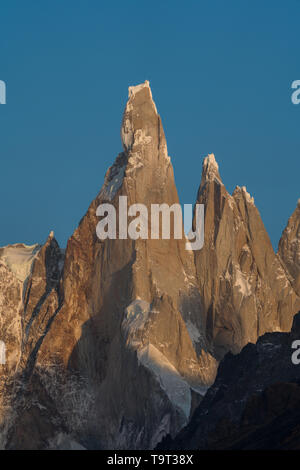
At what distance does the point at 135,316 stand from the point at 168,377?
9.23 metres

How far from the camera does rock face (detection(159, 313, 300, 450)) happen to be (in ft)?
446

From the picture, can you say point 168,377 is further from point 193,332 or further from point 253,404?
point 253,404

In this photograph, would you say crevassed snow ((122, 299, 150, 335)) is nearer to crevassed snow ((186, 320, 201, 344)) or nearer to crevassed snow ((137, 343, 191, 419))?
crevassed snow ((137, 343, 191, 419))

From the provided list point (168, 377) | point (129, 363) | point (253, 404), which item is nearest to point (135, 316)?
point (129, 363)

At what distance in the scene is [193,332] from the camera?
198m

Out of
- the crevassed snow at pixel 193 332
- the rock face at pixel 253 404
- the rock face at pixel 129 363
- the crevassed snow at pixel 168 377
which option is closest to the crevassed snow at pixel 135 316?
the rock face at pixel 129 363

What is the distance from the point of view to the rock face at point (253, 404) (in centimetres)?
13600

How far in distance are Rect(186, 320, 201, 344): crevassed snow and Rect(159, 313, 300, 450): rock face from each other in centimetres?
2829

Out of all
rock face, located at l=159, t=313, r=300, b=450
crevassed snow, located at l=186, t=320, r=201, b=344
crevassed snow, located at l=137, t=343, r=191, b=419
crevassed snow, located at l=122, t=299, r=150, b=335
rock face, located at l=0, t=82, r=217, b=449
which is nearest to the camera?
rock face, located at l=159, t=313, r=300, b=450

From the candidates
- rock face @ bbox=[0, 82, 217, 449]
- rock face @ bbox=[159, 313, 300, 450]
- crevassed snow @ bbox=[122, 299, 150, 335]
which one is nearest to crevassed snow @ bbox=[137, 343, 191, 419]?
rock face @ bbox=[0, 82, 217, 449]

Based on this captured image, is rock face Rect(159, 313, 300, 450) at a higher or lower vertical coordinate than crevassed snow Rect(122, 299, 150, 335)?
lower

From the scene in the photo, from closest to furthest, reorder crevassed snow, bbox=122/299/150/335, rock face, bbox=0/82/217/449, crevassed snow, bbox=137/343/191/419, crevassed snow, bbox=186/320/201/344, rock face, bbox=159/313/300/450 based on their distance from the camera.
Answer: rock face, bbox=159/313/300/450, crevassed snow, bbox=137/343/191/419, rock face, bbox=0/82/217/449, crevassed snow, bbox=122/299/150/335, crevassed snow, bbox=186/320/201/344
